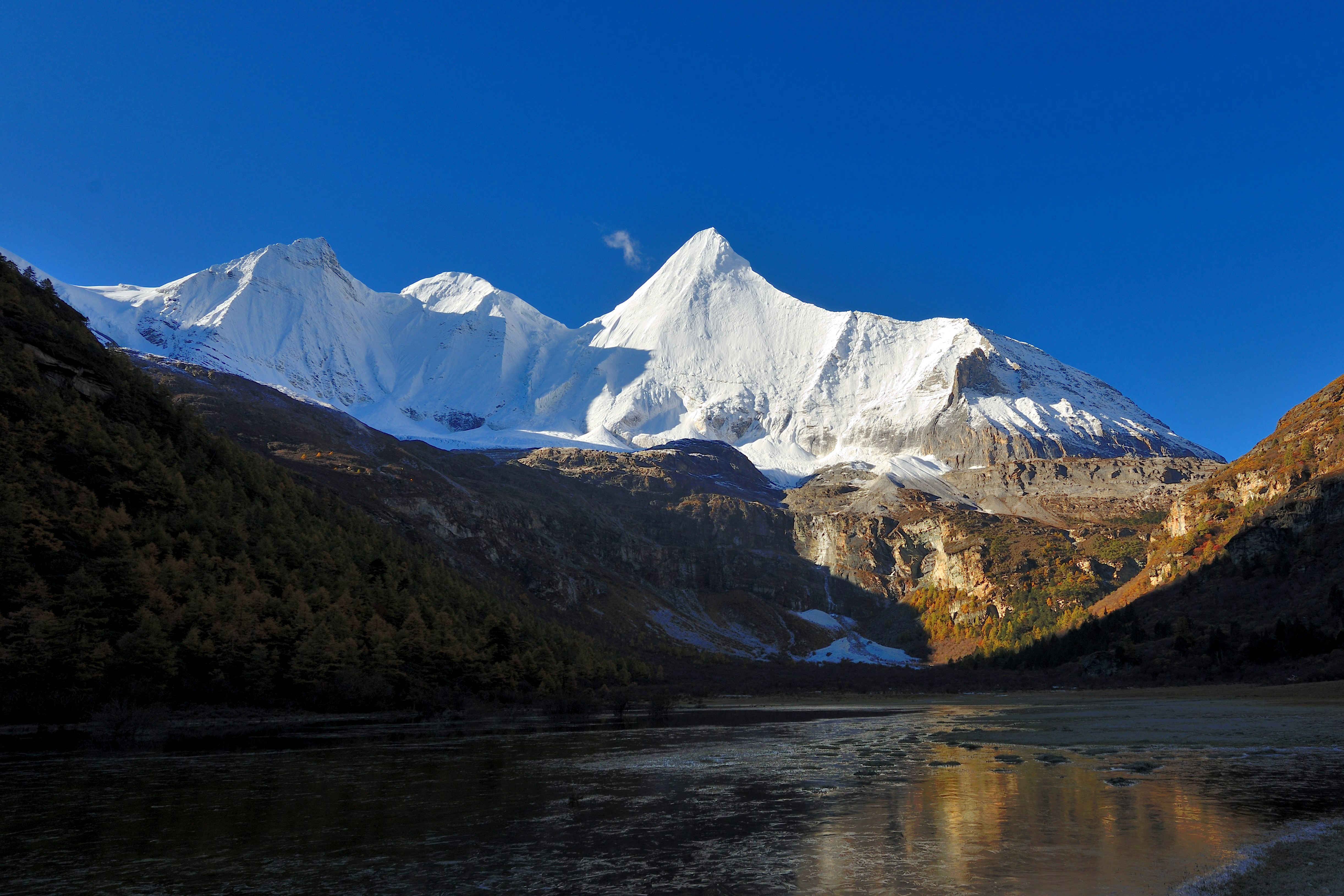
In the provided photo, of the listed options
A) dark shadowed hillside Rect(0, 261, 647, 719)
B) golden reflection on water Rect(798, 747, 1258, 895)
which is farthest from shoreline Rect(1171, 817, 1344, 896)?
dark shadowed hillside Rect(0, 261, 647, 719)

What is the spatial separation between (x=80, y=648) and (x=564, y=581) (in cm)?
13316

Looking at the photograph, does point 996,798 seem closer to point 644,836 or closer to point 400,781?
point 644,836

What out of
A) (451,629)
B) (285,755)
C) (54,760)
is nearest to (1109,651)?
(451,629)

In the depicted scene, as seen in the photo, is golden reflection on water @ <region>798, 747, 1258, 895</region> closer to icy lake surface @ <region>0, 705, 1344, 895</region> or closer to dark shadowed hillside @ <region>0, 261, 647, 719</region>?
icy lake surface @ <region>0, 705, 1344, 895</region>

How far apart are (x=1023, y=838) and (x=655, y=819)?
30.1 feet

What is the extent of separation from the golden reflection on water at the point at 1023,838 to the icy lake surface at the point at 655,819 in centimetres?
9

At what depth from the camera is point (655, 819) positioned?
22688mm

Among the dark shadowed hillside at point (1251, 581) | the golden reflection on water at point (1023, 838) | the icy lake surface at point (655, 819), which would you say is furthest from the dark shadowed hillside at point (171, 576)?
the dark shadowed hillside at point (1251, 581)

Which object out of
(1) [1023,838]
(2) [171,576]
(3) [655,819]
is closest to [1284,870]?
(1) [1023,838]

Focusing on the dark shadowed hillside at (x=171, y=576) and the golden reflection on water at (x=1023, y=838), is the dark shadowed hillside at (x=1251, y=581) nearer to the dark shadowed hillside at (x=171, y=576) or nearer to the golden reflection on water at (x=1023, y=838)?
the golden reflection on water at (x=1023, y=838)

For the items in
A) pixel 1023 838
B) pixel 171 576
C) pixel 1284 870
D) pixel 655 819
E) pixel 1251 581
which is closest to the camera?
pixel 1284 870

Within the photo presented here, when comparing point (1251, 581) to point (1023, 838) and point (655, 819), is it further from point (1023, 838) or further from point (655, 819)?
point (655, 819)

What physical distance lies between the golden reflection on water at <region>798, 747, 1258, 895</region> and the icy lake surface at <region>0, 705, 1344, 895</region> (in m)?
0.09

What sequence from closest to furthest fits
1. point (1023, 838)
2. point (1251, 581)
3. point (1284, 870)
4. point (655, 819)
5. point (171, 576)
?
1. point (1284, 870)
2. point (1023, 838)
3. point (655, 819)
4. point (171, 576)
5. point (1251, 581)
